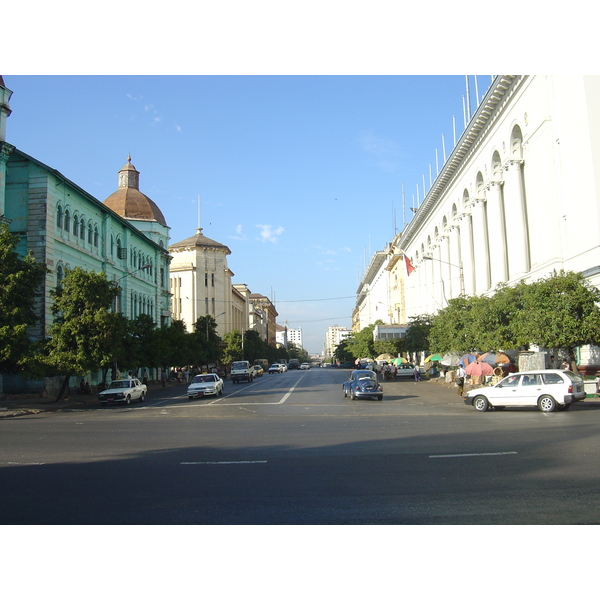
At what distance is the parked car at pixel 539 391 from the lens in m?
21.1

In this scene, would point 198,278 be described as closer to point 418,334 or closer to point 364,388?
point 418,334

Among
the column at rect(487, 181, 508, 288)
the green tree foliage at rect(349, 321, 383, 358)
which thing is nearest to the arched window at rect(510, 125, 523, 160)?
the column at rect(487, 181, 508, 288)

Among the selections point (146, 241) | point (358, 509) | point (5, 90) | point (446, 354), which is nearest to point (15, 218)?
point (5, 90)

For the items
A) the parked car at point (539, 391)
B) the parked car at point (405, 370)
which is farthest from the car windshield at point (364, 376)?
the parked car at point (405, 370)

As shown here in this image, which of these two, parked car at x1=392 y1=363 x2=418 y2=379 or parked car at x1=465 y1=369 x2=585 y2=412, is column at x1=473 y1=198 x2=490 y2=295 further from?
parked car at x1=465 y1=369 x2=585 y2=412

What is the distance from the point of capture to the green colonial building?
39375 mm

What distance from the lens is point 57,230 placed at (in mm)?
42594

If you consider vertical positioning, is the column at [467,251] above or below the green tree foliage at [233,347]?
above

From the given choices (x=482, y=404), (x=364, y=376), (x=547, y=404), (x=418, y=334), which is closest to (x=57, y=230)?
(x=364, y=376)

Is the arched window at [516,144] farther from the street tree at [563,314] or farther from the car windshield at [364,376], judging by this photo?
the car windshield at [364,376]

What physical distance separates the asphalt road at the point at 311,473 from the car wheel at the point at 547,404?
6.49ft

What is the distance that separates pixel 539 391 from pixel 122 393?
2261 centimetres

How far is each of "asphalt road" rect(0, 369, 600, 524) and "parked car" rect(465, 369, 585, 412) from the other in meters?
1.96

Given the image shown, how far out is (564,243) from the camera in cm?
3266
